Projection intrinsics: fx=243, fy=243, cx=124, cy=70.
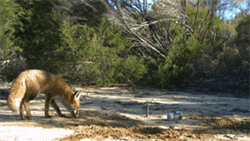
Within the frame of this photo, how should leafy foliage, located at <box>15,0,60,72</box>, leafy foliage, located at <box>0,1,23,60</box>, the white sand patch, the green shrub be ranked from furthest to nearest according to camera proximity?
leafy foliage, located at <box>15,0,60,72</box>, the green shrub, leafy foliage, located at <box>0,1,23,60</box>, the white sand patch

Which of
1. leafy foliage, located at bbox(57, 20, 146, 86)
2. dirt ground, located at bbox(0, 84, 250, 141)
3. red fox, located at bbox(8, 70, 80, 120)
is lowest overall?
dirt ground, located at bbox(0, 84, 250, 141)

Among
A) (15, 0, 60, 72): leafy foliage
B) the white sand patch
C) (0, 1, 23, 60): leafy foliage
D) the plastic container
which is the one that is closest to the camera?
the white sand patch

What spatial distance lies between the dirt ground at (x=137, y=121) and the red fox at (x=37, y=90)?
43cm

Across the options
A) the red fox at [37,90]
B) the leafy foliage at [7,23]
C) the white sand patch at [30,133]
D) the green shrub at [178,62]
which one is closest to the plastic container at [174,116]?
the red fox at [37,90]

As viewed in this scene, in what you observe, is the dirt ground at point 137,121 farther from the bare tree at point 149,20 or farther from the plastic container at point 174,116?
the bare tree at point 149,20

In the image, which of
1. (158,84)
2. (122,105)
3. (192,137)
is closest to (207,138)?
(192,137)

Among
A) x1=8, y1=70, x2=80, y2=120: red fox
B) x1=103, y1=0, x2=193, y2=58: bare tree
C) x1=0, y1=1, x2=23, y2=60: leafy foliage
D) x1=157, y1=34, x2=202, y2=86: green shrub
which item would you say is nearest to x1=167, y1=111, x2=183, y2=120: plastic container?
x1=8, y1=70, x2=80, y2=120: red fox

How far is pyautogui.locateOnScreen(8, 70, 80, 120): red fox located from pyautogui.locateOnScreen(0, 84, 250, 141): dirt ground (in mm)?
427

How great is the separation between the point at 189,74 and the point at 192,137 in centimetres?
645

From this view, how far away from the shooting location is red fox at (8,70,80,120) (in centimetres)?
492

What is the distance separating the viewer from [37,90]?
5.11m

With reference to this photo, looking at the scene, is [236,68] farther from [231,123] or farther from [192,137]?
[192,137]

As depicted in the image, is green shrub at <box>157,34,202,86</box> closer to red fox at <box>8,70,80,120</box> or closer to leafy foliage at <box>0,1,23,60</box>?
red fox at <box>8,70,80,120</box>

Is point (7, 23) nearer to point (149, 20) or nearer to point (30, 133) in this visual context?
point (149, 20)
